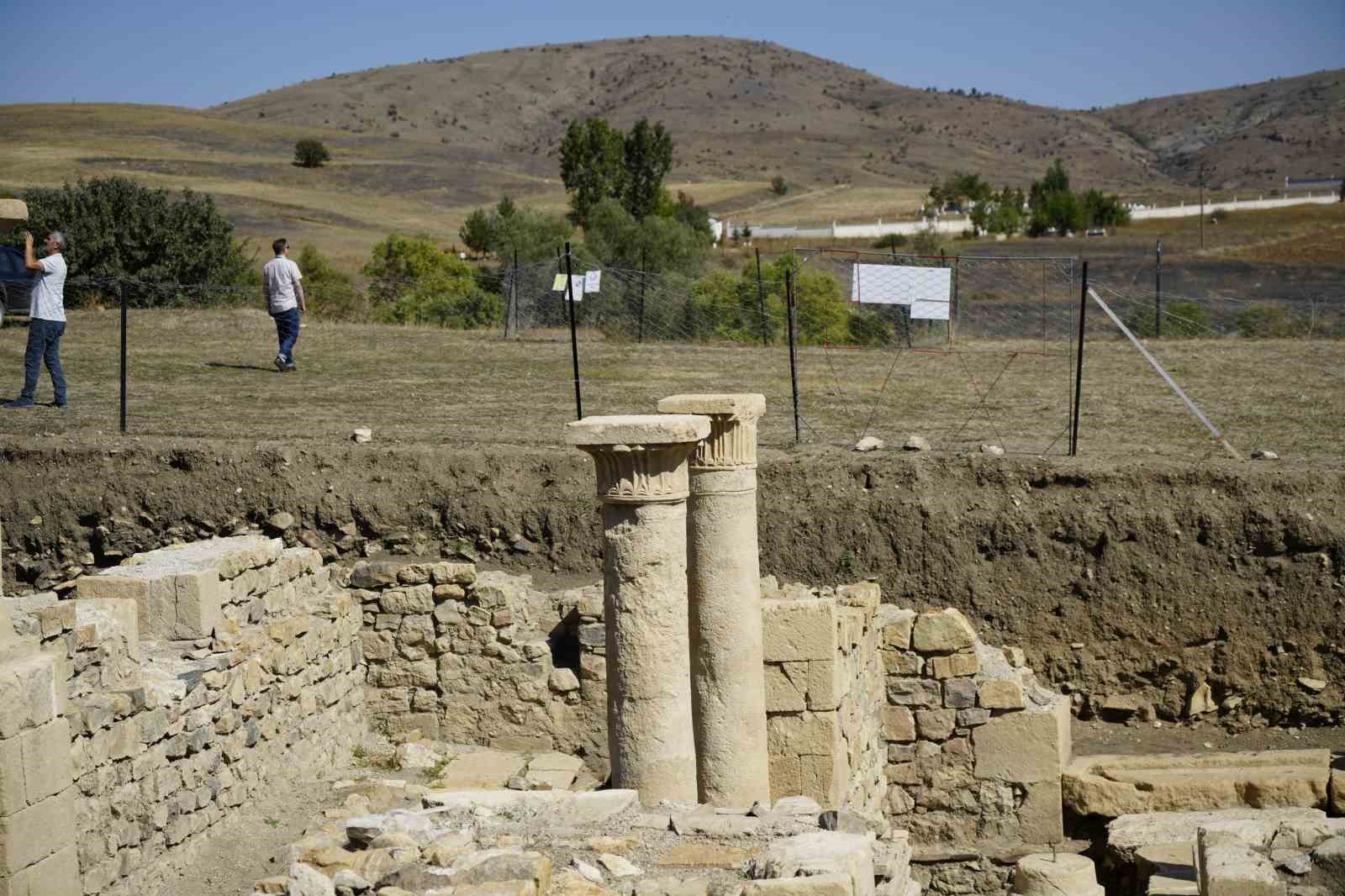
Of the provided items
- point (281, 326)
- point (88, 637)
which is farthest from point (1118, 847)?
point (281, 326)

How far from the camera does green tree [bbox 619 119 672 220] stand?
163 feet

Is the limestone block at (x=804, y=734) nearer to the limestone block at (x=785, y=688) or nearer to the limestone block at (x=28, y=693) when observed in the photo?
the limestone block at (x=785, y=688)

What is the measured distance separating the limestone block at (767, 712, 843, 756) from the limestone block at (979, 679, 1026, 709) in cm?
170

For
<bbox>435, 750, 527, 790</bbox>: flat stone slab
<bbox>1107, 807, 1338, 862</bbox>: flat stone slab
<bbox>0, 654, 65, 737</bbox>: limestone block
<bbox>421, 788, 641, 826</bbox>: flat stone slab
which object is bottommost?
<bbox>1107, 807, 1338, 862</bbox>: flat stone slab

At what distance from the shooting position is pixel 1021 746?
11.9m

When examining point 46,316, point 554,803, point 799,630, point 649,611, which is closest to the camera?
point 554,803

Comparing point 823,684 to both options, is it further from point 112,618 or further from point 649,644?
point 112,618

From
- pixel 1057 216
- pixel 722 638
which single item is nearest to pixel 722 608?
pixel 722 638

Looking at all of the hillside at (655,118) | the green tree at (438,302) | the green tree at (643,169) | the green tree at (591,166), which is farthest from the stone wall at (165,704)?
the hillside at (655,118)

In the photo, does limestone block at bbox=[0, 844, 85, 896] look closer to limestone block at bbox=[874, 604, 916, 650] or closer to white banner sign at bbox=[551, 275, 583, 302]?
limestone block at bbox=[874, 604, 916, 650]

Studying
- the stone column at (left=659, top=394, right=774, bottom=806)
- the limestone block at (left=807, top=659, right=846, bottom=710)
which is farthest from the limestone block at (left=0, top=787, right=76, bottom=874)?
the limestone block at (left=807, top=659, right=846, bottom=710)

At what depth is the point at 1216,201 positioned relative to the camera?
77.2m

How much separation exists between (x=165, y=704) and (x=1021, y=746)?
6.63m

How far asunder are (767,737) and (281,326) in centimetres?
1111
